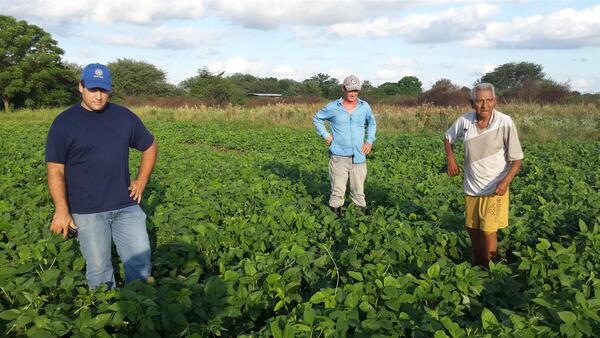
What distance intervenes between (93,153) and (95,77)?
56cm

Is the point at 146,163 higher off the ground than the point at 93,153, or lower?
lower

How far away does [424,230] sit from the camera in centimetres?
482

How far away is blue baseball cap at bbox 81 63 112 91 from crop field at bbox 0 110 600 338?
129 cm

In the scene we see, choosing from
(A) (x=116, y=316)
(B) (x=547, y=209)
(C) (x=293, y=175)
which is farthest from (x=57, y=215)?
(C) (x=293, y=175)

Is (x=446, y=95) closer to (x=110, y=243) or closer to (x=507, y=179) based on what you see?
(x=507, y=179)

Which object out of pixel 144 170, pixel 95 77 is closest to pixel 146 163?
pixel 144 170

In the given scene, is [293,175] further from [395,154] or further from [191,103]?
[191,103]

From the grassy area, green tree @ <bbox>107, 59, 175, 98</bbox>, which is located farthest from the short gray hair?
green tree @ <bbox>107, 59, 175, 98</bbox>

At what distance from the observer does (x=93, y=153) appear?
3.52 metres

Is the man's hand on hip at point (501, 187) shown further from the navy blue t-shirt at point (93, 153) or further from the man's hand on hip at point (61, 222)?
the man's hand on hip at point (61, 222)

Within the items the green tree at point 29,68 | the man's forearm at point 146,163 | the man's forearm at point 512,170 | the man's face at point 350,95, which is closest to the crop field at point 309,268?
the man's forearm at point 512,170

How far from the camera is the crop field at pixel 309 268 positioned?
2615 millimetres

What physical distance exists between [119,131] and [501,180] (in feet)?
10.5

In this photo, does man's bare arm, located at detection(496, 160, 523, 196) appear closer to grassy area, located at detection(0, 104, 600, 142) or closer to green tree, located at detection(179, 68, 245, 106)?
grassy area, located at detection(0, 104, 600, 142)
